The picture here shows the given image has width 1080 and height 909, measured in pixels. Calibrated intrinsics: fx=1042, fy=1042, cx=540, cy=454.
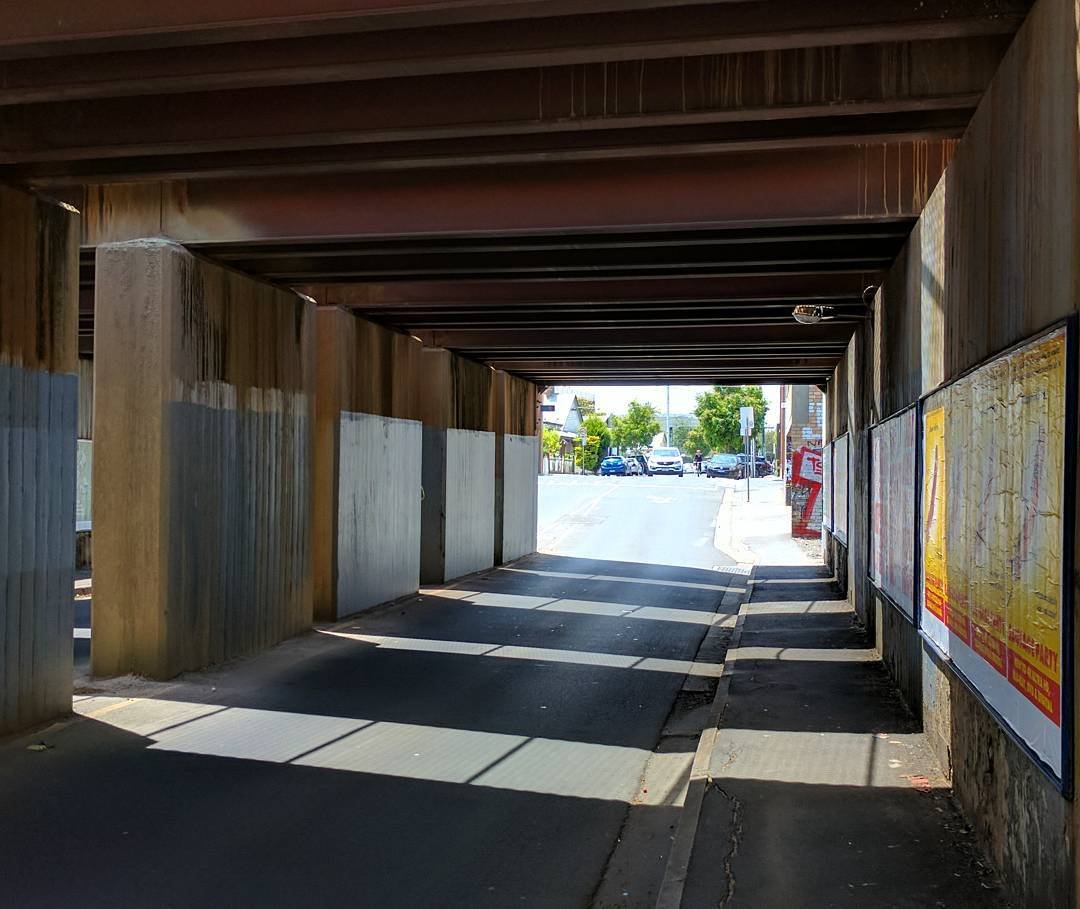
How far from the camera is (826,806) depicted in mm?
6449

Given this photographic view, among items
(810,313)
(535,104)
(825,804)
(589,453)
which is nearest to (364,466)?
(810,313)

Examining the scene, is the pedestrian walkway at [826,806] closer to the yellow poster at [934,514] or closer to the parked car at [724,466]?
the yellow poster at [934,514]

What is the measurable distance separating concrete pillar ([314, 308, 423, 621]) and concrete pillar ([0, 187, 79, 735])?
18.0 ft

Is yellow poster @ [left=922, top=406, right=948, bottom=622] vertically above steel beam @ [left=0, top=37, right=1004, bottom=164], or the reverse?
steel beam @ [left=0, top=37, right=1004, bottom=164]

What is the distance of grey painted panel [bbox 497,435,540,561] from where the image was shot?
23781 mm

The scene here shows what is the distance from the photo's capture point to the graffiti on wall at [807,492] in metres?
28.1

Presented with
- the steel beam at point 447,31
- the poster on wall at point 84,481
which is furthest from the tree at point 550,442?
the steel beam at point 447,31

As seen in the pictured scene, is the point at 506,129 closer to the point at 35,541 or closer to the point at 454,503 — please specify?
the point at 35,541

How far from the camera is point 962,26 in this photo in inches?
215

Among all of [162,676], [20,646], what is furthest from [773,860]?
[162,676]

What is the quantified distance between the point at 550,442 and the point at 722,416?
50.3 feet

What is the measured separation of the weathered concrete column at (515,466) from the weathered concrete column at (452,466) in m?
1.25

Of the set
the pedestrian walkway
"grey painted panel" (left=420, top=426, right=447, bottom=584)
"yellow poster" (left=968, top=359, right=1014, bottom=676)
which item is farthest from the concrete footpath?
"grey painted panel" (left=420, top=426, right=447, bottom=584)

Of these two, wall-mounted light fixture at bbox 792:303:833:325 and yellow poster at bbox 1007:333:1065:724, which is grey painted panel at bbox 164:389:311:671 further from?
yellow poster at bbox 1007:333:1065:724
